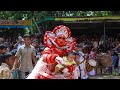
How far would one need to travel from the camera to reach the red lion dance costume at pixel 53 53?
6.77 m

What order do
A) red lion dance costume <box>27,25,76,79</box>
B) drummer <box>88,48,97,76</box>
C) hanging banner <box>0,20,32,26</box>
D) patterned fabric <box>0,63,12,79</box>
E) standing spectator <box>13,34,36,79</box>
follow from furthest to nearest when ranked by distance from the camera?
hanging banner <box>0,20,32,26</box>, drummer <box>88,48,97,76</box>, standing spectator <box>13,34,36,79</box>, red lion dance costume <box>27,25,76,79</box>, patterned fabric <box>0,63,12,79</box>

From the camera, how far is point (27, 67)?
26.2 feet

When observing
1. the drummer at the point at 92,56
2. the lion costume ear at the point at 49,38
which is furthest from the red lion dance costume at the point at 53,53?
the drummer at the point at 92,56

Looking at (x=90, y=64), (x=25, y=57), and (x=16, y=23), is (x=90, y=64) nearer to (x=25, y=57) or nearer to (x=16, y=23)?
(x=25, y=57)

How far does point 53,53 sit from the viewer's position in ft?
22.9

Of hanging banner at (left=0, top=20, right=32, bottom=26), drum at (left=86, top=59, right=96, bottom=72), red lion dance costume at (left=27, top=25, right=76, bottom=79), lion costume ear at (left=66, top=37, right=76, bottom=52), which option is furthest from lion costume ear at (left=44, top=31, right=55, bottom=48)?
hanging banner at (left=0, top=20, right=32, bottom=26)

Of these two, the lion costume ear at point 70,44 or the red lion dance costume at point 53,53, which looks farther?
the lion costume ear at point 70,44

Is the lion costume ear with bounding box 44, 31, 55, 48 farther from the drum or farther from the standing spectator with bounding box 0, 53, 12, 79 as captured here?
the drum

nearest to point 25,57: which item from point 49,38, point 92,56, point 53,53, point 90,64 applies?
point 49,38

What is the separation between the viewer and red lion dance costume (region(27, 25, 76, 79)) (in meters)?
6.77

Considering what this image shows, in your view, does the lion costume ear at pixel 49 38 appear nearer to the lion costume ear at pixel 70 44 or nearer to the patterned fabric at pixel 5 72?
the lion costume ear at pixel 70 44
